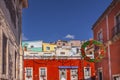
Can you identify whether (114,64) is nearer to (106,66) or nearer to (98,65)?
(106,66)

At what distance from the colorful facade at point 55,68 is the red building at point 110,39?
2096cm

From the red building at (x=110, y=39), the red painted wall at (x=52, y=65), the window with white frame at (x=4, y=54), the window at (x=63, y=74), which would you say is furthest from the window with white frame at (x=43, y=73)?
the window with white frame at (x=4, y=54)

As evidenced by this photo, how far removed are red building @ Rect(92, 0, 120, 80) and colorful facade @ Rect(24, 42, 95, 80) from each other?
21.0 metres

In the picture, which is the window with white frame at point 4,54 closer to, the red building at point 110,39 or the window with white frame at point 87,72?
the red building at point 110,39

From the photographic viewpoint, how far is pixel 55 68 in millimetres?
50812

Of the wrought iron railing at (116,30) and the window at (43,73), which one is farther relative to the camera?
the window at (43,73)

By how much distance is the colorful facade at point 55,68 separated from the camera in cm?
5019

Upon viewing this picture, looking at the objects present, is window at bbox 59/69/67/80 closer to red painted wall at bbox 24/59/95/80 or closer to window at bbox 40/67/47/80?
red painted wall at bbox 24/59/95/80

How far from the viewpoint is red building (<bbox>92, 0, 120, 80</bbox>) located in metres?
24.1

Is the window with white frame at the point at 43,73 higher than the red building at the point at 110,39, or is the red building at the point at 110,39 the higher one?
the red building at the point at 110,39

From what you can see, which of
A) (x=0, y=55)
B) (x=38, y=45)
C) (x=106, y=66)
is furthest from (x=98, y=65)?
(x=38, y=45)

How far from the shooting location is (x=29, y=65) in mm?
50219

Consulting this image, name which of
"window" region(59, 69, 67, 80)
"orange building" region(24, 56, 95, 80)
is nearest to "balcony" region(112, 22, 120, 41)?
"orange building" region(24, 56, 95, 80)

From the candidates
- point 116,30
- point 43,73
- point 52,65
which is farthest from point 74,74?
point 116,30
